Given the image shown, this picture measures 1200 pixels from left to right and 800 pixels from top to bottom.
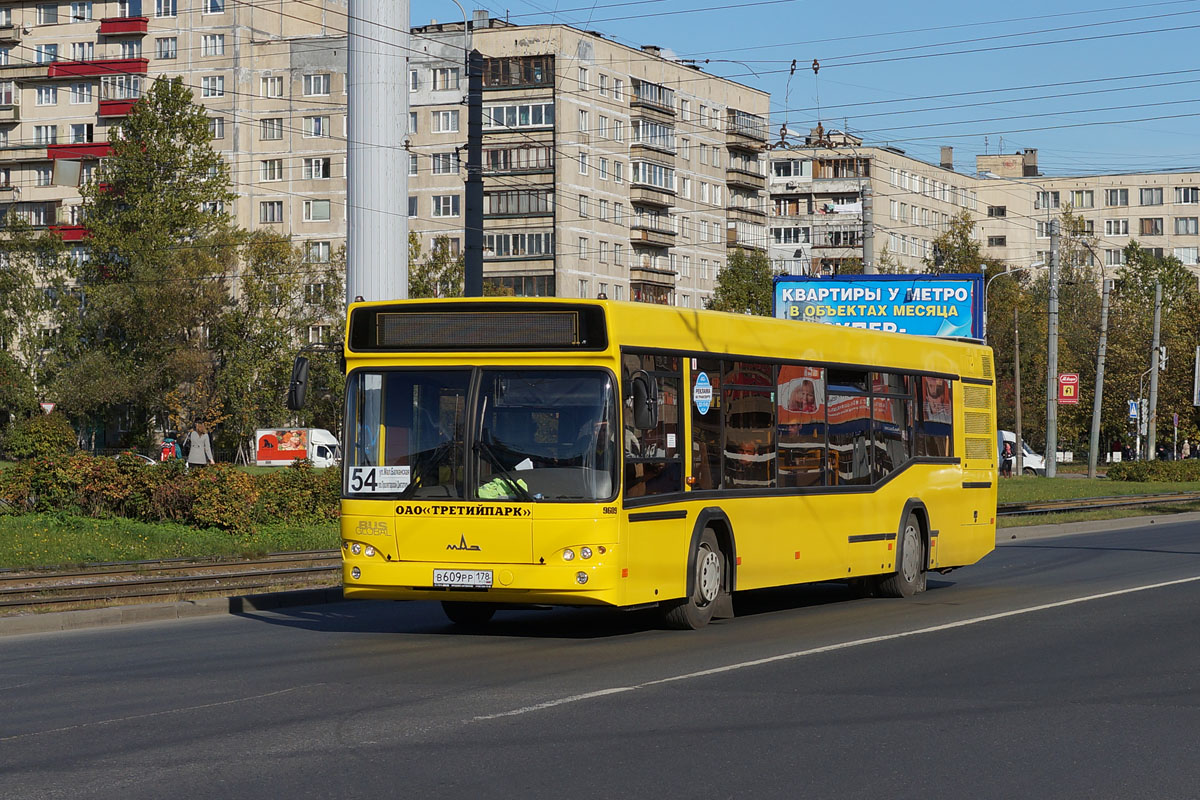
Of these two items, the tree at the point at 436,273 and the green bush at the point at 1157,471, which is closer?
the green bush at the point at 1157,471

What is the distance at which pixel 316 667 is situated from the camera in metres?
12.3

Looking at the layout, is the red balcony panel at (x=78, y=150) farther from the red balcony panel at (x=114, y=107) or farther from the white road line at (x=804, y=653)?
the white road line at (x=804, y=653)

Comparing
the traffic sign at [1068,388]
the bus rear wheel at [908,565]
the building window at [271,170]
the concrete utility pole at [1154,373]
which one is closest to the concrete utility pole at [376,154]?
the bus rear wheel at [908,565]

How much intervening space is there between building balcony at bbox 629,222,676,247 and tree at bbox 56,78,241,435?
24.6 metres

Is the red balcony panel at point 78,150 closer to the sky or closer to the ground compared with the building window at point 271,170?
closer to the sky

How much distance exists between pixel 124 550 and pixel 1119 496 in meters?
34.0

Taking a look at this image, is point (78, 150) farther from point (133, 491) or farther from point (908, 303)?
point (133, 491)

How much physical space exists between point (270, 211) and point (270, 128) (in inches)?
182

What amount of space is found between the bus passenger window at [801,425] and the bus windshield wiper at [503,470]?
346 centimetres

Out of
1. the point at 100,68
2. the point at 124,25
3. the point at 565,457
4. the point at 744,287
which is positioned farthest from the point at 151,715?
the point at 124,25

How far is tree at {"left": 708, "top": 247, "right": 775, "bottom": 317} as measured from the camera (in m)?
89.8

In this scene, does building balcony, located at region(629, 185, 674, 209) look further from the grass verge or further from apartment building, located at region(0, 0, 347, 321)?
the grass verge

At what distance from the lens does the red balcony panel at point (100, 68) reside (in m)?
95.6

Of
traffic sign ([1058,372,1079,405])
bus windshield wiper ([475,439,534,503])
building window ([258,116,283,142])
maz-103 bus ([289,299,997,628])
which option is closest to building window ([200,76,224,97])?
building window ([258,116,283,142])
